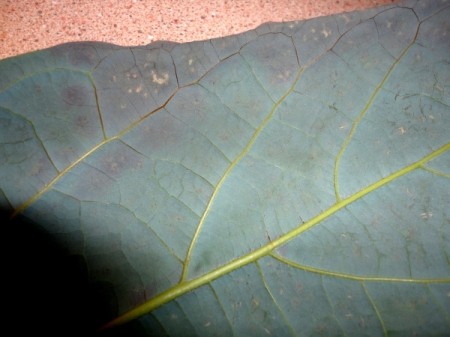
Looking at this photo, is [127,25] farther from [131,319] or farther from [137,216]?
[131,319]


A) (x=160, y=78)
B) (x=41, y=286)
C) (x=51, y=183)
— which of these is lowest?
(x=41, y=286)

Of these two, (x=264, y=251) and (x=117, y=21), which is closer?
(x=264, y=251)

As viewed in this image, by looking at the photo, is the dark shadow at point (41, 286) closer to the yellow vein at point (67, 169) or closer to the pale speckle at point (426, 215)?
the yellow vein at point (67, 169)

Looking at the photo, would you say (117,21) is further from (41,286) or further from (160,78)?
(41,286)

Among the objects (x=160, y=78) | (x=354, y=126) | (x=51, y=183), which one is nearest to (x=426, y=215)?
(x=354, y=126)

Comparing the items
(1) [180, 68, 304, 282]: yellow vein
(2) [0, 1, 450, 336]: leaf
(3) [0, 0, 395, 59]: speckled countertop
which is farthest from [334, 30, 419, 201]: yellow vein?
(3) [0, 0, 395, 59]: speckled countertop

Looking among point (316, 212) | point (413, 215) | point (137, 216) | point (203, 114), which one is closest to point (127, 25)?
point (203, 114)

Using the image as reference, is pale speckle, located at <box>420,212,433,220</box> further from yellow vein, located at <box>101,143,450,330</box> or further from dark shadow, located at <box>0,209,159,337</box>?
dark shadow, located at <box>0,209,159,337</box>
